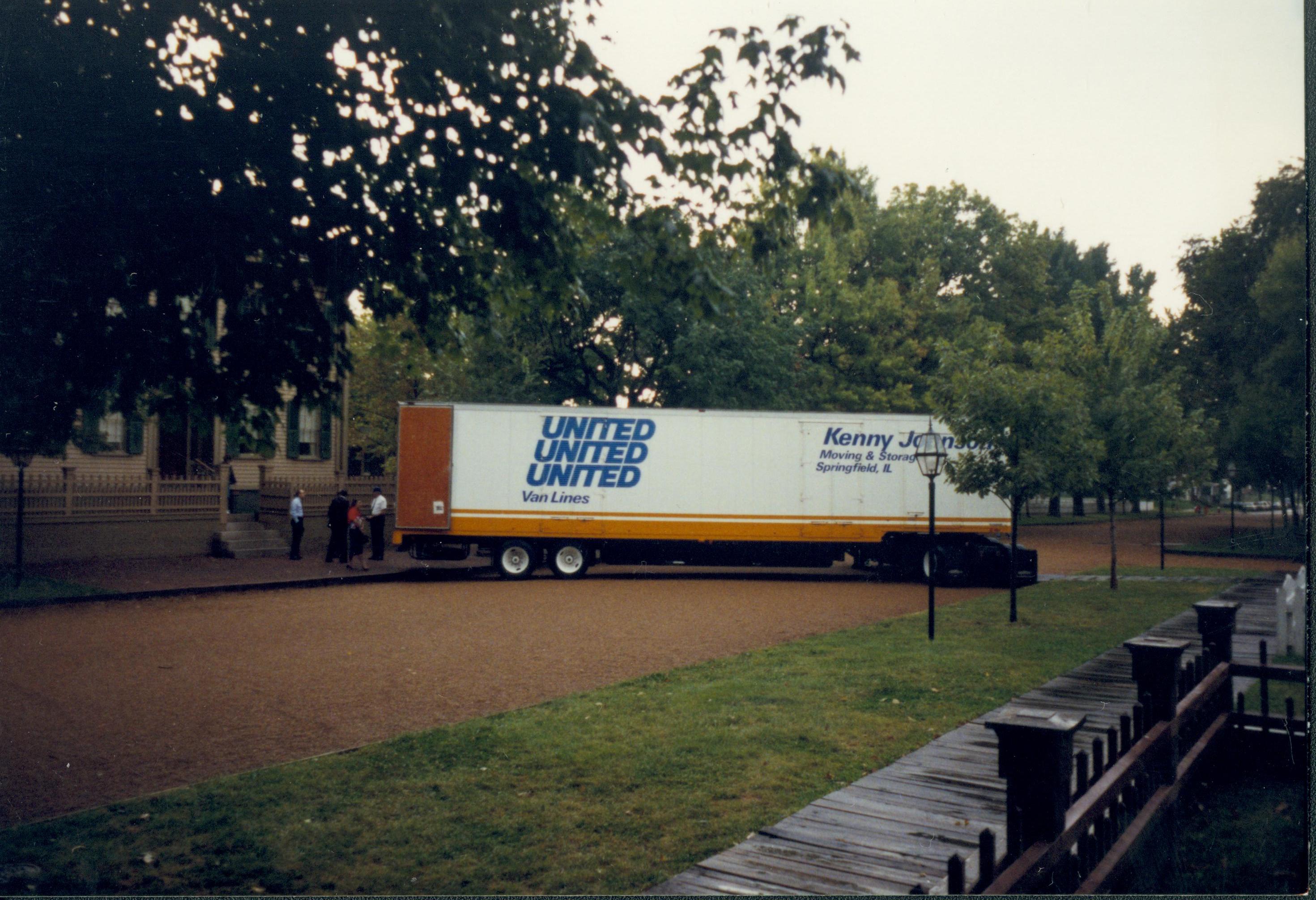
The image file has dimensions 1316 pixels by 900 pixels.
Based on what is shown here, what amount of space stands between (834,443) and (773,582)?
3.68 meters

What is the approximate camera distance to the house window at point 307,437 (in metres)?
28.6

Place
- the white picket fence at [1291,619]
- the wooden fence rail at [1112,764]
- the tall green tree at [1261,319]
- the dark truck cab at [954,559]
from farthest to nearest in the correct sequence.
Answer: the dark truck cab at [954,559] → the white picket fence at [1291,619] → the tall green tree at [1261,319] → the wooden fence rail at [1112,764]

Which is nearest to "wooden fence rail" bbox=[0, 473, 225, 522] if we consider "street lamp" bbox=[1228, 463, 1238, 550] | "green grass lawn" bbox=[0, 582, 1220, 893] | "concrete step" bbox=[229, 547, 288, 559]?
"concrete step" bbox=[229, 547, 288, 559]

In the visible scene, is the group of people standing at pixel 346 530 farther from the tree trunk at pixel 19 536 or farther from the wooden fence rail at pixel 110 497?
the tree trunk at pixel 19 536

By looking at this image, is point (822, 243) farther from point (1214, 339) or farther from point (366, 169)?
point (366, 169)

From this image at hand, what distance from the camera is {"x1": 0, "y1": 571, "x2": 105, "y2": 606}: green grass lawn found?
15.4 m

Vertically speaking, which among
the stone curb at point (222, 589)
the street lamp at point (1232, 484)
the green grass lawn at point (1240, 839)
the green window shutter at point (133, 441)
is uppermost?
the green window shutter at point (133, 441)

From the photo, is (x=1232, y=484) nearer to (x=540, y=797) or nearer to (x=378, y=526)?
(x=378, y=526)

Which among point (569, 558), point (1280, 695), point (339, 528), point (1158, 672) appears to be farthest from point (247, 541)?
point (1158, 672)

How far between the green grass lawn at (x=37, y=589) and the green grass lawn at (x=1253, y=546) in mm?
28108

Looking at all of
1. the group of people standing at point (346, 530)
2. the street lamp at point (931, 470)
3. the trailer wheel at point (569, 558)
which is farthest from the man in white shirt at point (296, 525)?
the street lamp at point (931, 470)

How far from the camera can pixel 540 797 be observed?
573 centimetres

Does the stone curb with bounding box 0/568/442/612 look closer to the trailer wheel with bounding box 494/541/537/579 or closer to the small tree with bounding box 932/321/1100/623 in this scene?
the trailer wheel with bounding box 494/541/537/579

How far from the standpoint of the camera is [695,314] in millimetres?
6262
